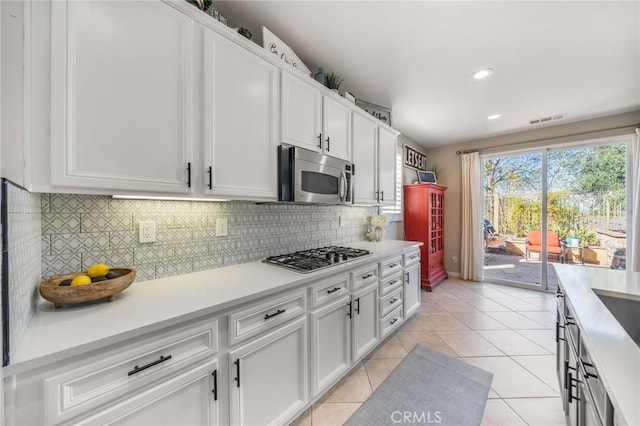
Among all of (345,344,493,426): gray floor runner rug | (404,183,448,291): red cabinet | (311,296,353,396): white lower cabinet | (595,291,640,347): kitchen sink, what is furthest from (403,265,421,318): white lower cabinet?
(595,291,640,347): kitchen sink

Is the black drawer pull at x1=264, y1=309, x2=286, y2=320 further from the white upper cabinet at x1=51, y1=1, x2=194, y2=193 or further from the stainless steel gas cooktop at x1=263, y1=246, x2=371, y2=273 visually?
the white upper cabinet at x1=51, y1=1, x2=194, y2=193

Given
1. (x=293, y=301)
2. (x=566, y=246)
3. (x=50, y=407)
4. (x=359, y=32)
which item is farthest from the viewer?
(x=566, y=246)

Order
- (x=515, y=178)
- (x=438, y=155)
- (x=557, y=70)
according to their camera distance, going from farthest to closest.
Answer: (x=438, y=155), (x=515, y=178), (x=557, y=70)

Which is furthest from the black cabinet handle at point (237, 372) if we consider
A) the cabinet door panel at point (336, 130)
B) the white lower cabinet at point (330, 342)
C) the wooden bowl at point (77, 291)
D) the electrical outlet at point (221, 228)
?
the cabinet door panel at point (336, 130)

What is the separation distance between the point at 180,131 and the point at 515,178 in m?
4.96

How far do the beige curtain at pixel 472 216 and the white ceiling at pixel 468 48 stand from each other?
1.32 m

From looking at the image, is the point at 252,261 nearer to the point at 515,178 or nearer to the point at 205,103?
the point at 205,103

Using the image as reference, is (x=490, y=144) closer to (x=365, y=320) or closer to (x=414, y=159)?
(x=414, y=159)

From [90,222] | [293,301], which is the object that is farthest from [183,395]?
[90,222]

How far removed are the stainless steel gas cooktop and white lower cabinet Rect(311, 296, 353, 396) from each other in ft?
0.87

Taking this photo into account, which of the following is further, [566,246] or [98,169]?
[566,246]

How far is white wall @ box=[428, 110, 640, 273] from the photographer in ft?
10.8

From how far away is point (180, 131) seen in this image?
1.19 metres

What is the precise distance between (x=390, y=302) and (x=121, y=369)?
2.06m
